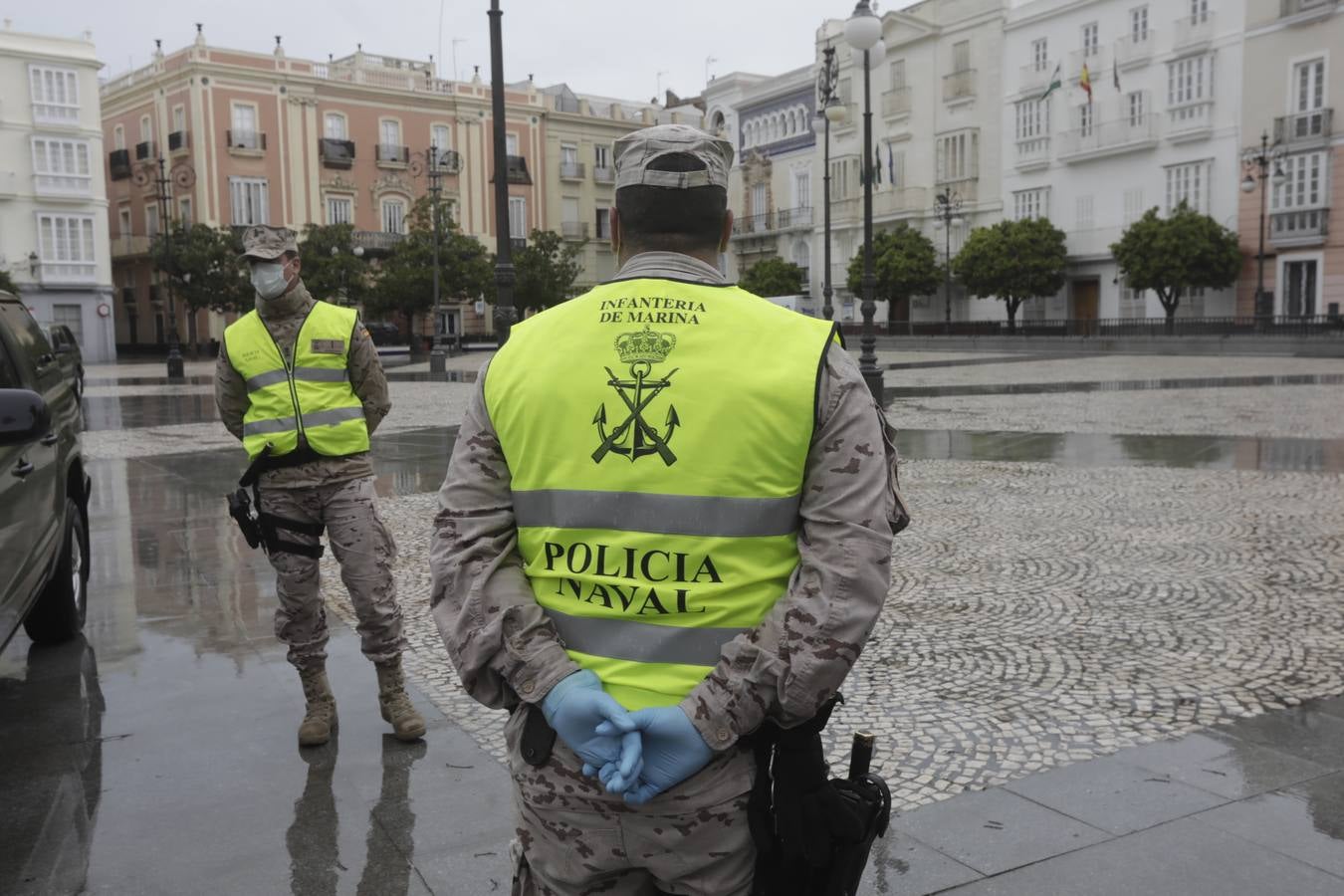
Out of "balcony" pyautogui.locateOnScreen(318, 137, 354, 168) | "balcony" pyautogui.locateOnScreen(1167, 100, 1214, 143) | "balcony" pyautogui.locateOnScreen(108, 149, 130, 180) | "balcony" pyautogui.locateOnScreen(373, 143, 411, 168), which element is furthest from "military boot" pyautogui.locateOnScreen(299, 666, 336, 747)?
"balcony" pyautogui.locateOnScreen(108, 149, 130, 180)

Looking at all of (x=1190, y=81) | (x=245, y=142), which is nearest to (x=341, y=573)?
(x=1190, y=81)

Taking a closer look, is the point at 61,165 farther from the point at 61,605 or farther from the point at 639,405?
the point at 639,405

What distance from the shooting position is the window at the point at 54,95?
44.8 meters

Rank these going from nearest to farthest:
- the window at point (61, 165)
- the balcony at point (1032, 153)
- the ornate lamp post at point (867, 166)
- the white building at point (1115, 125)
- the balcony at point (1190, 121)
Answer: the ornate lamp post at point (867, 166)
the white building at point (1115, 125)
the balcony at point (1190, 121)
the balcony at point (1032, 153)
the window at point (61, 165)

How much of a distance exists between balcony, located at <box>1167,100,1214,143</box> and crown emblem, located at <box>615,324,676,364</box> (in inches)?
1640

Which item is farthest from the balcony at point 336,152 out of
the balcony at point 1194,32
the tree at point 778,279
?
the balcony at point 1194,32

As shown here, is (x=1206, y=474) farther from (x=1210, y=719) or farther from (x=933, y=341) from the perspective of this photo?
(x=933, y=341)

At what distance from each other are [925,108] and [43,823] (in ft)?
162

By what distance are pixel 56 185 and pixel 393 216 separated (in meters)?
15.7

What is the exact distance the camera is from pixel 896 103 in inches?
1953

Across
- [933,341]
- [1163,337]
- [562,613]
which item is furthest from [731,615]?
[933,341]

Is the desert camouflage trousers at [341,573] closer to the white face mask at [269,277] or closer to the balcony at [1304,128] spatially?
the white face mask at [269,277]

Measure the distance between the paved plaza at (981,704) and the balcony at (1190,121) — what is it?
107 feet

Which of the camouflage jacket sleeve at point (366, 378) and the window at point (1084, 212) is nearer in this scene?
the camouflage jacket sleeve at point (366, 378)
